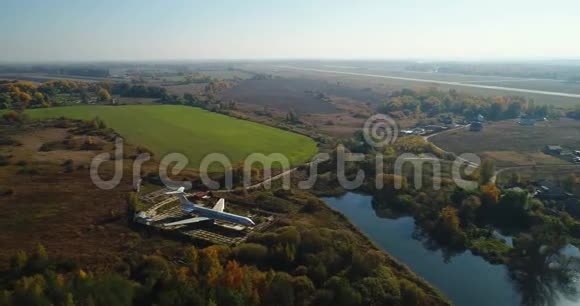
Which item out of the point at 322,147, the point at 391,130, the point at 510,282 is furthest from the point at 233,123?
the point at 510,282

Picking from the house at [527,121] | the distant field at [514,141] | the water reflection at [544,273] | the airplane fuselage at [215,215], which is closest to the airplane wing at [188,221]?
the airplane fuselage at [215,215]

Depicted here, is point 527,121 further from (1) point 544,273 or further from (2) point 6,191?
(2) point 6,191

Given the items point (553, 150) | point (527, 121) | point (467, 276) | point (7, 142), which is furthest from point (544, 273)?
point (7, 142)

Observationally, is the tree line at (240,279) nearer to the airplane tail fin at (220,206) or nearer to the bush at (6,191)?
the airplane tail fin at (220,206)

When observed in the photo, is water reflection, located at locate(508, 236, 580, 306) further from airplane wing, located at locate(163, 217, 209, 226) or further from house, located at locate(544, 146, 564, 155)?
house, located at locate(544, 146, 564, 155)

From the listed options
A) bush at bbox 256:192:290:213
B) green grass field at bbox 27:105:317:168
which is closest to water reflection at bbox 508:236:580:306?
bush at bbox 256:192:290:213

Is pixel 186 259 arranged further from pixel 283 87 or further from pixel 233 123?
pixel 283 87
